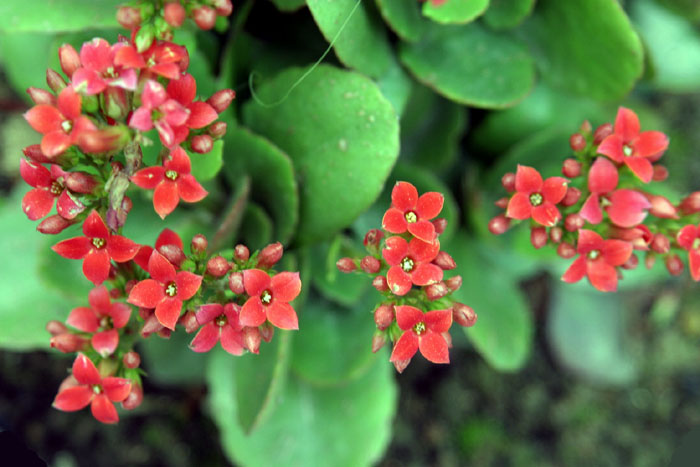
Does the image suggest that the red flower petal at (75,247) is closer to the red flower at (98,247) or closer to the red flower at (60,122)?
the red flower at (98,247)

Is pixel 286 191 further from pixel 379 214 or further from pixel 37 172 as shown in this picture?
pixel 37 172

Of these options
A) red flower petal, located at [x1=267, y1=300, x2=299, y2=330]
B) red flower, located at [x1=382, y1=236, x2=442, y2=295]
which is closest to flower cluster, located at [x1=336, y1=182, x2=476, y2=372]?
red flower, located at [x1=382, y1=236, x2=442, y2=295]

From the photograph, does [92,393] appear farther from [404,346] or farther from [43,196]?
[404,346]

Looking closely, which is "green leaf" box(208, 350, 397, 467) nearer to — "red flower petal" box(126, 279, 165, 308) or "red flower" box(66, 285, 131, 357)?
"red flower" box(66, 285, 131, 357)

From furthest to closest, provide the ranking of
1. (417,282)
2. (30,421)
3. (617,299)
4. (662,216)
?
(617,299) < (30,421) < (662,216) < (417,282)

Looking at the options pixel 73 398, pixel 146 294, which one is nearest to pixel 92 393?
pixel 73 398

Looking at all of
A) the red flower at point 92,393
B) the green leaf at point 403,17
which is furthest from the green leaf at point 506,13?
the red flower at point 92,393

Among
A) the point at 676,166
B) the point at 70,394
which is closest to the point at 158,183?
the point at 70,394
